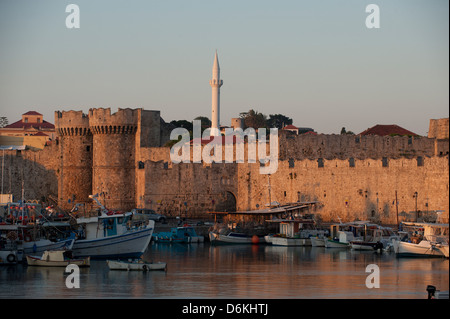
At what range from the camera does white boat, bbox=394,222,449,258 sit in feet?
115

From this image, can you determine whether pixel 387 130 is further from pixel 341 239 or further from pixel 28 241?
pixel 28 241

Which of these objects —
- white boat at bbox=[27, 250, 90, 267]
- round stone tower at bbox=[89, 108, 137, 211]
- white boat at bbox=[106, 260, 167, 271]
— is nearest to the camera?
white boat at bbox=[106, 260, 167, 271]

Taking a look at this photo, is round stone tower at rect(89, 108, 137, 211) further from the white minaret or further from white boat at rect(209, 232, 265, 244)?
the white minaret

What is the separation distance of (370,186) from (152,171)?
476 inches

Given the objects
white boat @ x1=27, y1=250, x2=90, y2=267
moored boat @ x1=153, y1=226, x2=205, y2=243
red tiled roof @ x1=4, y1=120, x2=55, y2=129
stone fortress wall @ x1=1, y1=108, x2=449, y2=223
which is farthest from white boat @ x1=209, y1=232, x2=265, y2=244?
red tiled roof @ x1=4, y1=120, x2=55, y2=129

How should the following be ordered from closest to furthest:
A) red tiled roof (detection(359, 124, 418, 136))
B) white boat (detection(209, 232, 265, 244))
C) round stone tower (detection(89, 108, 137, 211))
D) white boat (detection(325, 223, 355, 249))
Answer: white boat (detection(325, 223, 355, 249)) < white boat (detection(209, 232, 265, 244)) < round stone tower (detection(89, 108, 137, 211)) < red tiled roof (detection(359, 124, 418, 136))

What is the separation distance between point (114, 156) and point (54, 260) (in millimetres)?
20062

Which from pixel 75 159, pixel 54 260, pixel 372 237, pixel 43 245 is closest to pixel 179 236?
pixel 372 237

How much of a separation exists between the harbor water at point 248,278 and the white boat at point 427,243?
1.27ft

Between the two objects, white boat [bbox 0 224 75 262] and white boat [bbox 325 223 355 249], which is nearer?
white boat [bbox 0 224 75 262]

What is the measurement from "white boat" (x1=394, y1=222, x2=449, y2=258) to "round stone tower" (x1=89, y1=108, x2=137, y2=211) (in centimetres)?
1956

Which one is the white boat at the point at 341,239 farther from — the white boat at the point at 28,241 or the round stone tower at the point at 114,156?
the round stone tower at the point at 114,156

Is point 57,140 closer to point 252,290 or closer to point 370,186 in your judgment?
point 370,186

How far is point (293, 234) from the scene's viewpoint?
41.8 m
